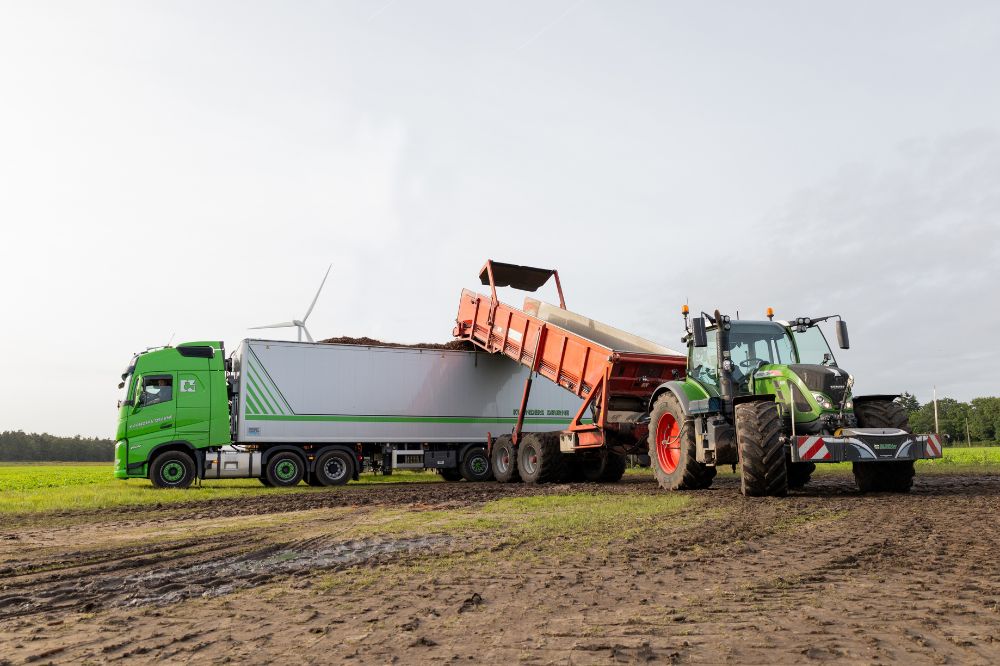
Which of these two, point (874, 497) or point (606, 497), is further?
point (606, 497)

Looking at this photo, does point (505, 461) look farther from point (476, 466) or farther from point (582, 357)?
point (582, 357)

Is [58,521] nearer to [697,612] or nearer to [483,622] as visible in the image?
[483,622]

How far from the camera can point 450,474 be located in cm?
1927

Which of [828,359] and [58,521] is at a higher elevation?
[828,359]

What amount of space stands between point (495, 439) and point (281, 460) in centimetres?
520

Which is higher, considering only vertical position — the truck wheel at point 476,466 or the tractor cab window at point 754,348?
the tractor cab window at point 754,348

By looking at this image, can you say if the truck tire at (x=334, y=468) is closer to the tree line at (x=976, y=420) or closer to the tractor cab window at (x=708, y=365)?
the tractor cab window at (x=708, y=365)

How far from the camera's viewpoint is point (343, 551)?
635cm

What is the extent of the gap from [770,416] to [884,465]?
2.74 m

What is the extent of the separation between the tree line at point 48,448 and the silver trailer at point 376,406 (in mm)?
76984

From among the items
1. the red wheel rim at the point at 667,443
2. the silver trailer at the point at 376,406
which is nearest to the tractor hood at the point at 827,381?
the red wheel rim at the point at 667,443

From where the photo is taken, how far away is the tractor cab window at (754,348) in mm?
11156

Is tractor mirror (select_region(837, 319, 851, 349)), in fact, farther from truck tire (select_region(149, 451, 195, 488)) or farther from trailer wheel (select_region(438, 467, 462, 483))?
truck tire (select_region(149, 451, 195, 488))

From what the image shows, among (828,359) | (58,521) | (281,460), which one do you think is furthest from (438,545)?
(281,460)
